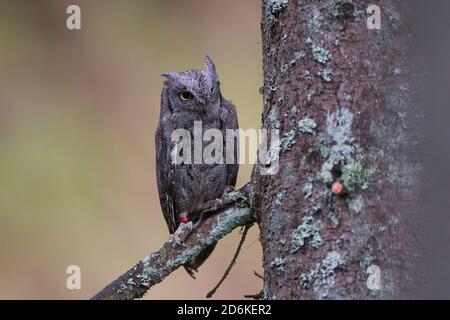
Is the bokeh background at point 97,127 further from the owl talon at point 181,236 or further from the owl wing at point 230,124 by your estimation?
the owl talon at point 181,236

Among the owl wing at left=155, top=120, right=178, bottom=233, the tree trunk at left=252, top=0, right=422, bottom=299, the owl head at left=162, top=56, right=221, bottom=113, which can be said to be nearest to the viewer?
the tree trunk at left=252, top=0, right=422, bottom=299

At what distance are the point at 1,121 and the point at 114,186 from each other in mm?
1165

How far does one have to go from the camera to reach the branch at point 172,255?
228cm

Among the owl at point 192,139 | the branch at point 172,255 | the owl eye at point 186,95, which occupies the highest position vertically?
the owl eye at point 186,95

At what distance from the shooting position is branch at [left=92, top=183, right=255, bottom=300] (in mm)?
2277

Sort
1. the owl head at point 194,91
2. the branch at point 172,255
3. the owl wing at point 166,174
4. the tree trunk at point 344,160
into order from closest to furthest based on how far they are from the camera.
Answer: the tree trunk at point 344,160 < the branch at point 172,255 < the owl head at point 194,91 < the owl wing at point 166,174

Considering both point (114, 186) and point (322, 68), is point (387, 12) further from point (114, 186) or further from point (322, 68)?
point (114, 186)

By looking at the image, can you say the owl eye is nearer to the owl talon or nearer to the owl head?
the owl head

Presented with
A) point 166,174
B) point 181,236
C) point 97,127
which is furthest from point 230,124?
point 97,127

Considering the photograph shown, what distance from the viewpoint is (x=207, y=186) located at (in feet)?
10.8

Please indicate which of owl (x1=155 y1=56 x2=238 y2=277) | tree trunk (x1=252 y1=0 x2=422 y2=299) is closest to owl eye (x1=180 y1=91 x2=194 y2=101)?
owl (x1=155 y1=56 x2=238 y2=277)

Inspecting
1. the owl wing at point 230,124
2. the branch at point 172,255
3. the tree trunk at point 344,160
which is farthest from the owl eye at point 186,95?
the tree trunk at point 344,160

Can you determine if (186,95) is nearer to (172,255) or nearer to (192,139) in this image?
(192,139)

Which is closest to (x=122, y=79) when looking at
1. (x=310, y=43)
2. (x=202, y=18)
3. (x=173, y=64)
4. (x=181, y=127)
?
(x=173, y=64)
